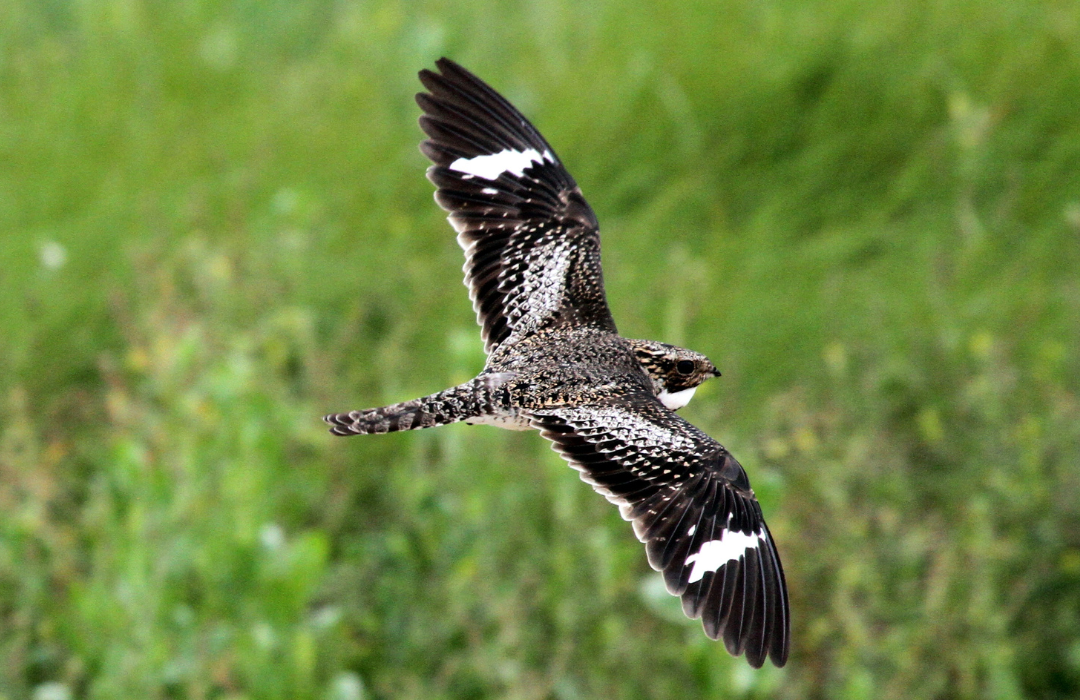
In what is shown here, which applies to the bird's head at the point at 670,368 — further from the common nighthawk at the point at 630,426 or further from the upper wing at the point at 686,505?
the upper wing at the point at 686,505

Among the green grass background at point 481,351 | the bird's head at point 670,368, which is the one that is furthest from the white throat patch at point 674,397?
the green grass background at point 481,351

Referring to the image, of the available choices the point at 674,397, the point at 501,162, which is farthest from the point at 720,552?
the point at 501,162

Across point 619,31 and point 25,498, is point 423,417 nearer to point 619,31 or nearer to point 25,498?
point 25,498

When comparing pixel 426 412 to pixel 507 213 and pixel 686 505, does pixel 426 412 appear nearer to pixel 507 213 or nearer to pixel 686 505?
pixel 686 505

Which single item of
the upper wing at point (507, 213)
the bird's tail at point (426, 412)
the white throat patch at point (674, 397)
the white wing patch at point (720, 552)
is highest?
the upper wing at point (507, 213)

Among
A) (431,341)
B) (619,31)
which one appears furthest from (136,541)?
(619,31)
